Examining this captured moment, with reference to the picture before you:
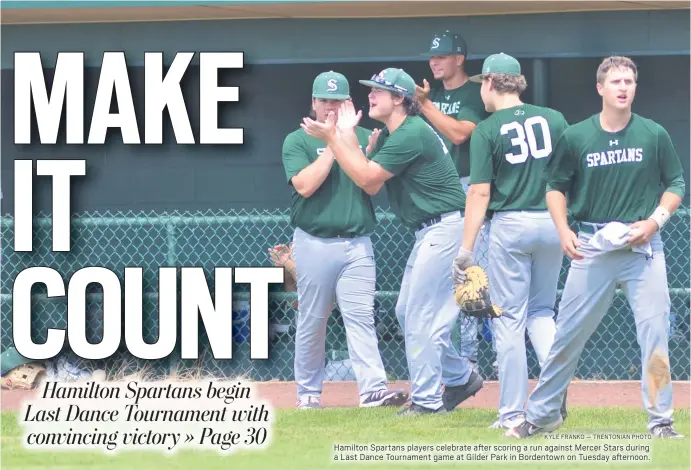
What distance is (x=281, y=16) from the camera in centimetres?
970

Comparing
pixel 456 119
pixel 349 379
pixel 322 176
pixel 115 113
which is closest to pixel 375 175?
pixel 322 176

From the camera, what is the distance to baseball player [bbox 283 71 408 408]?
777 cm

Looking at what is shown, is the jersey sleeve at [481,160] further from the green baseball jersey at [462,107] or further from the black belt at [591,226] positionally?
the green baseball jersey at [462,107]

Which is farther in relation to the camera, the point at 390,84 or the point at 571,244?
the point at 390,84

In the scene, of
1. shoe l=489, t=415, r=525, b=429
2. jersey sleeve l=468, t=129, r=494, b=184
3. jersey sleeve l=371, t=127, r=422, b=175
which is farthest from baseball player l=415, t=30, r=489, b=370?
shoe l=489, t=415, r=525, b=429

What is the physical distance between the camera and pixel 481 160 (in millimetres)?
6734

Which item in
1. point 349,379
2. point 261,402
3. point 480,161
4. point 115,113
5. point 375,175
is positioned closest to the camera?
point 480,161

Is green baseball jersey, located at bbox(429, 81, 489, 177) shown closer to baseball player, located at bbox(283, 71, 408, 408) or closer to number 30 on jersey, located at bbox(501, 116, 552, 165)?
baseball player, located at bbox(283, 71, 408, 408)

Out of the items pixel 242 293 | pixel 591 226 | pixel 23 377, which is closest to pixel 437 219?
pixel 591 226

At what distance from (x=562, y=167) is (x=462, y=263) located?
2.28 ft

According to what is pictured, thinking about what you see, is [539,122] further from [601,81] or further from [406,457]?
[406,457]

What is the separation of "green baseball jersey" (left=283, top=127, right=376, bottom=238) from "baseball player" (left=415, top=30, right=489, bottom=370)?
0.53m

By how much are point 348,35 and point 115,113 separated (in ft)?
5.98

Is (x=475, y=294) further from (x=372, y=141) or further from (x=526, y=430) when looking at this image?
(x=372, y=141)
